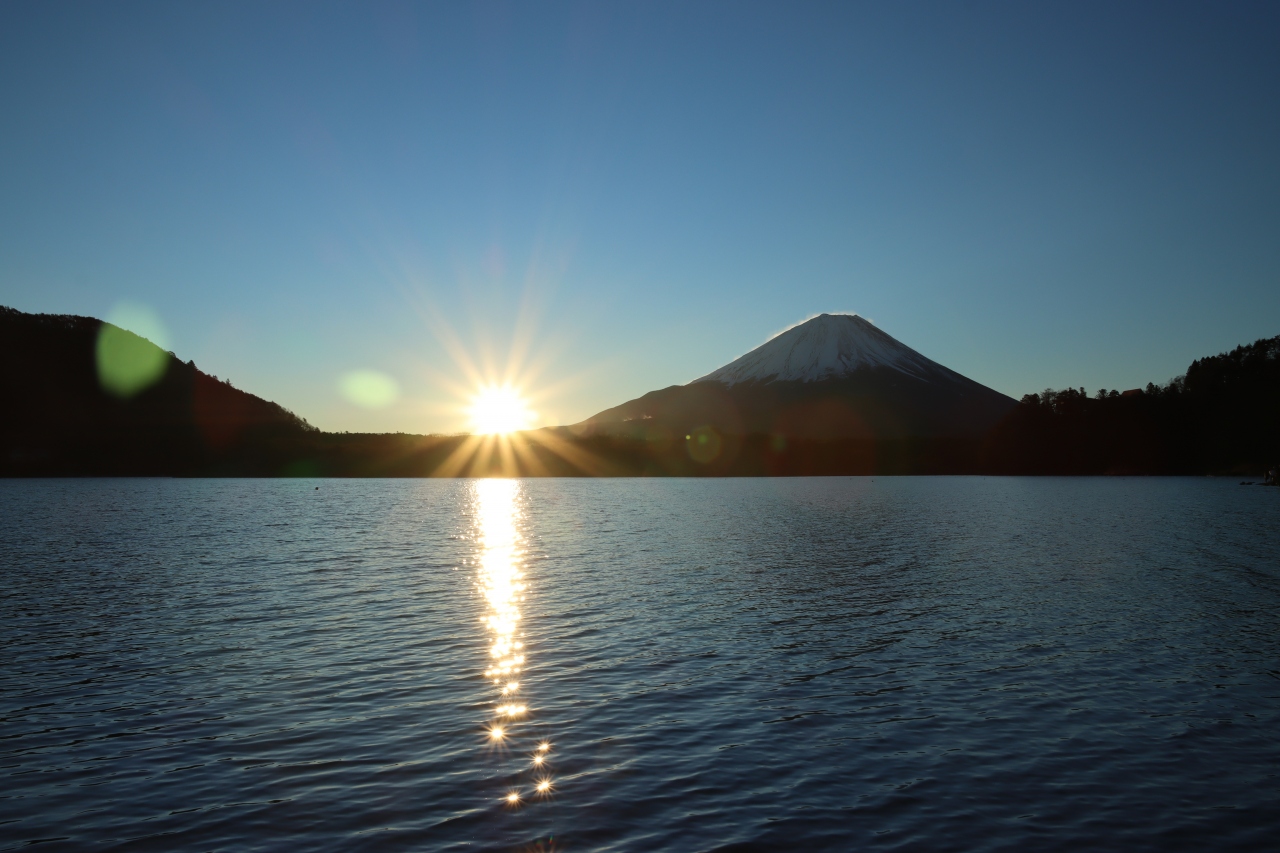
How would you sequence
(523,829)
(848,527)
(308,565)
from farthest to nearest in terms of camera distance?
(848,527) < (308,565) < (523,829)

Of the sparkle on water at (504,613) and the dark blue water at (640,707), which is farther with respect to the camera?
the sparkle on water at (504,613)

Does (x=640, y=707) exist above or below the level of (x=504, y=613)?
below

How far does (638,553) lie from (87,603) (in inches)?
1159

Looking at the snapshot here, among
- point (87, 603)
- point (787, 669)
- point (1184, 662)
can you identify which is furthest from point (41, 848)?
point (1184, 662)

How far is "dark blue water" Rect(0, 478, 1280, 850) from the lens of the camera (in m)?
12.4

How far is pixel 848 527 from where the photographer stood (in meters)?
72.9

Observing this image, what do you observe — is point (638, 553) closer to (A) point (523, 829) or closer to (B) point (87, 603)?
(B) point (87, 603)

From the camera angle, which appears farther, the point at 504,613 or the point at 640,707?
the point at 504,613

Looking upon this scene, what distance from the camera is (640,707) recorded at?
18.3 metres

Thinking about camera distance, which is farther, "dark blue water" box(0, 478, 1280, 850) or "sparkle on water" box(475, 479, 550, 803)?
"sparkle on water" box(475, 479, 550, 803)

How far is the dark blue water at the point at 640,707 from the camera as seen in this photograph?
12398mm

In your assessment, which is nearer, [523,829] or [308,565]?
[523,829]

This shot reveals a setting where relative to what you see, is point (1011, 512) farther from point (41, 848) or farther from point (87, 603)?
point (41, 848)

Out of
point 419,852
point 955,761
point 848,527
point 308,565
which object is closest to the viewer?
point 419,852
